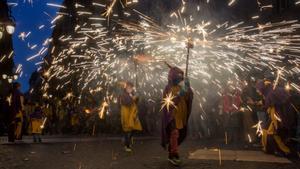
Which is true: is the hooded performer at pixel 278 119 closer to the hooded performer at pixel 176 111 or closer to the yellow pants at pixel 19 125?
the hooded performer at pixel 176 111

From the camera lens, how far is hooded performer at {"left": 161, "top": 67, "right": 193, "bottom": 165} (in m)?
9.54

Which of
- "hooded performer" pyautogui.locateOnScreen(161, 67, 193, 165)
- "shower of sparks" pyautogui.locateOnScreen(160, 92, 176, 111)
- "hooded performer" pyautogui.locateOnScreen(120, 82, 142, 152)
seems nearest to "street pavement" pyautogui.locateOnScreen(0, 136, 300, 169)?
"hooded performer" pyautogui.locateOnScreen(161, 67, 193, 165)

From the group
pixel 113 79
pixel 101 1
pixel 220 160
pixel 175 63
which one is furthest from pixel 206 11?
pixel 220 160

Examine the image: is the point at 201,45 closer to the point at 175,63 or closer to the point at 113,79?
the point at 175,63

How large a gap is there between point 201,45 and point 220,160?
891cm

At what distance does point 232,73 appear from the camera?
20.7 metres

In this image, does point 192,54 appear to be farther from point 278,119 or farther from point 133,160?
point 133,160

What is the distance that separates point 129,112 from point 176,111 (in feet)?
10.0

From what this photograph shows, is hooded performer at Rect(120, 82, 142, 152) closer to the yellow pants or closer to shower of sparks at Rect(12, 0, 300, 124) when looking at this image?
shower of sparks at Rect(12, 0, 300, 124)

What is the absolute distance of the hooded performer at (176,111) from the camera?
A: 954 centimetres

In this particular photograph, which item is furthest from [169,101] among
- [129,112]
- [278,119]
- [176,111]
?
[278,119]

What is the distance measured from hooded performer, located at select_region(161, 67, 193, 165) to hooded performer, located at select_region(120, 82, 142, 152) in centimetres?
248

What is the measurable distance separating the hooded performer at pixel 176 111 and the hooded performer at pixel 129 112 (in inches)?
97.7

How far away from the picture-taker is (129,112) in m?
12.5
